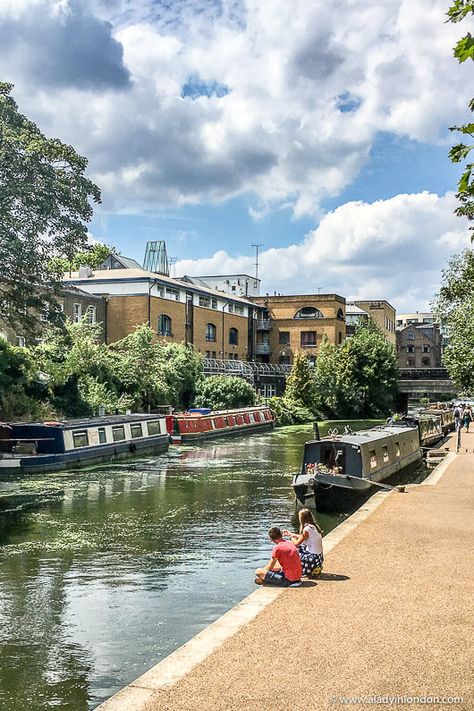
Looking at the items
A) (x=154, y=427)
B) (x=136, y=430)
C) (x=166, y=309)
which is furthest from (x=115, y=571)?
(x=166, y=309)

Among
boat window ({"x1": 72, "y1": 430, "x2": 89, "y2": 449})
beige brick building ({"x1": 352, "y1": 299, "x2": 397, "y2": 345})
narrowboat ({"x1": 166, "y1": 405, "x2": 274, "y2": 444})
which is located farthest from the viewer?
beige brick building ({"x1": 352, "y1": 299, "x2": 397, "y2": 345})

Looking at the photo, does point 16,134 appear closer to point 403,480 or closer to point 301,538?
point 403,480

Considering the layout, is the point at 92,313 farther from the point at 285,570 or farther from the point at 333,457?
the point at 285,570

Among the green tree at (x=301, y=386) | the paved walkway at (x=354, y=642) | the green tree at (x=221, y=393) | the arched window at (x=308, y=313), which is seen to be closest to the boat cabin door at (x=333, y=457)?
the paved walkway at (x=354, y=642)

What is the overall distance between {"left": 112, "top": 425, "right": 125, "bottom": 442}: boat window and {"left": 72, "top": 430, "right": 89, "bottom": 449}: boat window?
217cm

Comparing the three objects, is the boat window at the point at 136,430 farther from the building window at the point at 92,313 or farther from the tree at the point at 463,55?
the tree at the point at 463,55

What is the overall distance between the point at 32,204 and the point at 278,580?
827 inches

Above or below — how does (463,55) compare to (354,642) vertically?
above

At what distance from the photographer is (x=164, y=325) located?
58062 mm

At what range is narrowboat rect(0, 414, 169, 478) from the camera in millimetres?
27781

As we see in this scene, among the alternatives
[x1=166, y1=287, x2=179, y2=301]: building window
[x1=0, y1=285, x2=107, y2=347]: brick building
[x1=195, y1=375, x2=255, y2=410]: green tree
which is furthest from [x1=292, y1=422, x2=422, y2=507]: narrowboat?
[x1=166, y1=287, x2=179, y2=301]: building window

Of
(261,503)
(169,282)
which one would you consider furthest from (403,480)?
(169,282)

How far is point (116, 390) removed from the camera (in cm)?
4484

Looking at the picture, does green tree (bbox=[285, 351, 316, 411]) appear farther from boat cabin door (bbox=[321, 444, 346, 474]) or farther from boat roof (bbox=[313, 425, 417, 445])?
boat cabin door (bbox=[321, 444, 346, 474])
